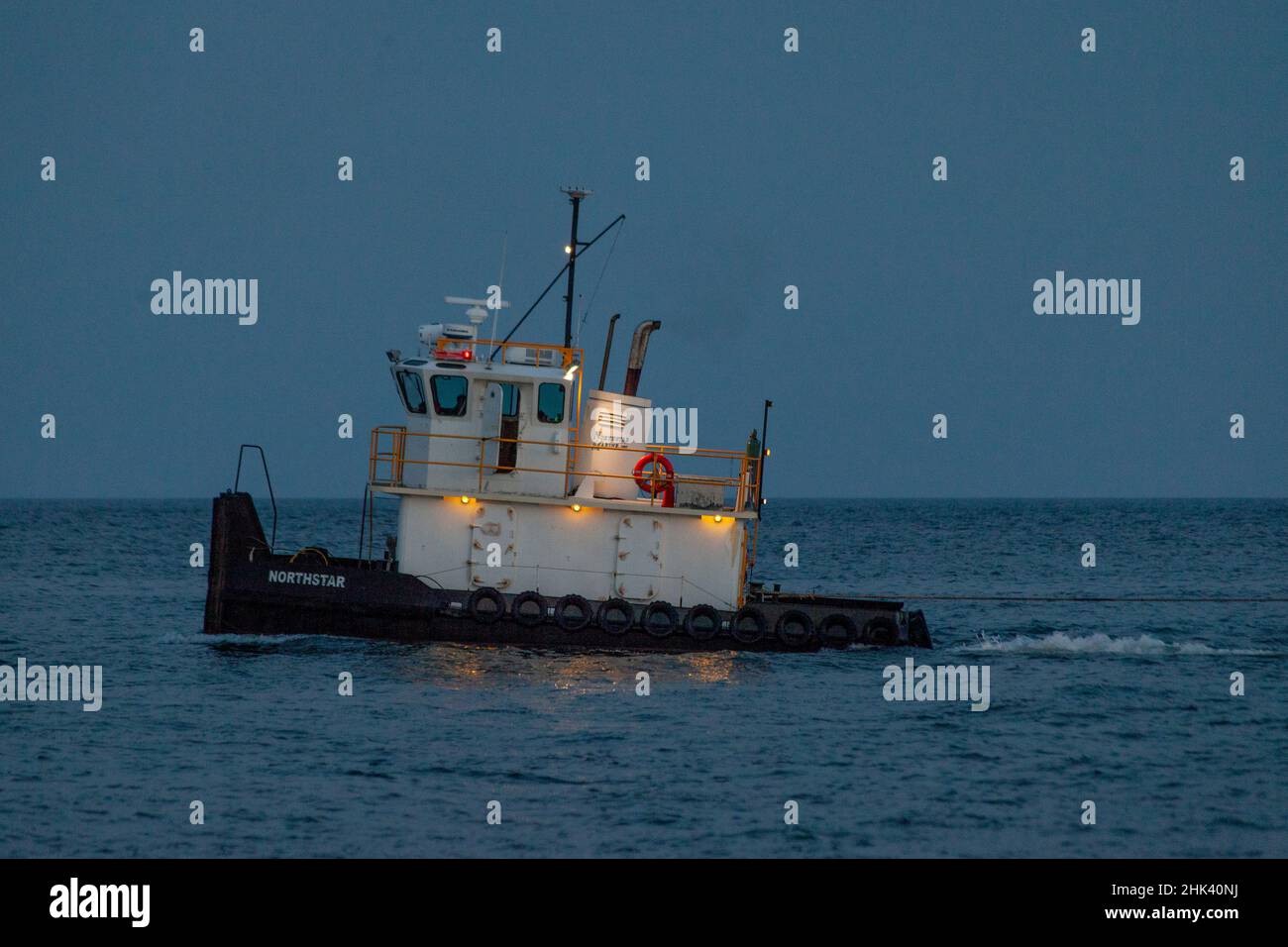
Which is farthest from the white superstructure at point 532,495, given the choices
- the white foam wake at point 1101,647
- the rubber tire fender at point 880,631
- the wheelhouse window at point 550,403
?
the white foam wake at point 1101,647

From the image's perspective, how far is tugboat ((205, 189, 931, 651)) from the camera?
2186 cm

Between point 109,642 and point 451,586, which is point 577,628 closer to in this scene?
point 451,586

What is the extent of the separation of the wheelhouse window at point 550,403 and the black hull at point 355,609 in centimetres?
288

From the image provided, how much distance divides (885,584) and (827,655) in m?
21.5

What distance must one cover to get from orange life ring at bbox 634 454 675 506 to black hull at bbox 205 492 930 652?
183cm

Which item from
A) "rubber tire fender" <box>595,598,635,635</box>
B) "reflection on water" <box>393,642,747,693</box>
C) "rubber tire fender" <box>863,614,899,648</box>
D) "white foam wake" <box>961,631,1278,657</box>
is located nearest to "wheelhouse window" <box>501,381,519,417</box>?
"rubber tire fender" <box>595,598,635,635</box>

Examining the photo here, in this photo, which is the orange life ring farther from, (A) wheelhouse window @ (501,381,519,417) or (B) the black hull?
(A) wheelhouse window @ (501,381,519,417)

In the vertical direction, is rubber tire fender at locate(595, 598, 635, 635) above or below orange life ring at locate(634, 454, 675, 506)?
below

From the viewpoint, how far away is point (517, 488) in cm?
2211

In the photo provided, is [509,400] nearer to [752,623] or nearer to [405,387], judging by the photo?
[405,387]

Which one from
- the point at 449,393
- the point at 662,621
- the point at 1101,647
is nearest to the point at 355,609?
A: the point at 449,393
